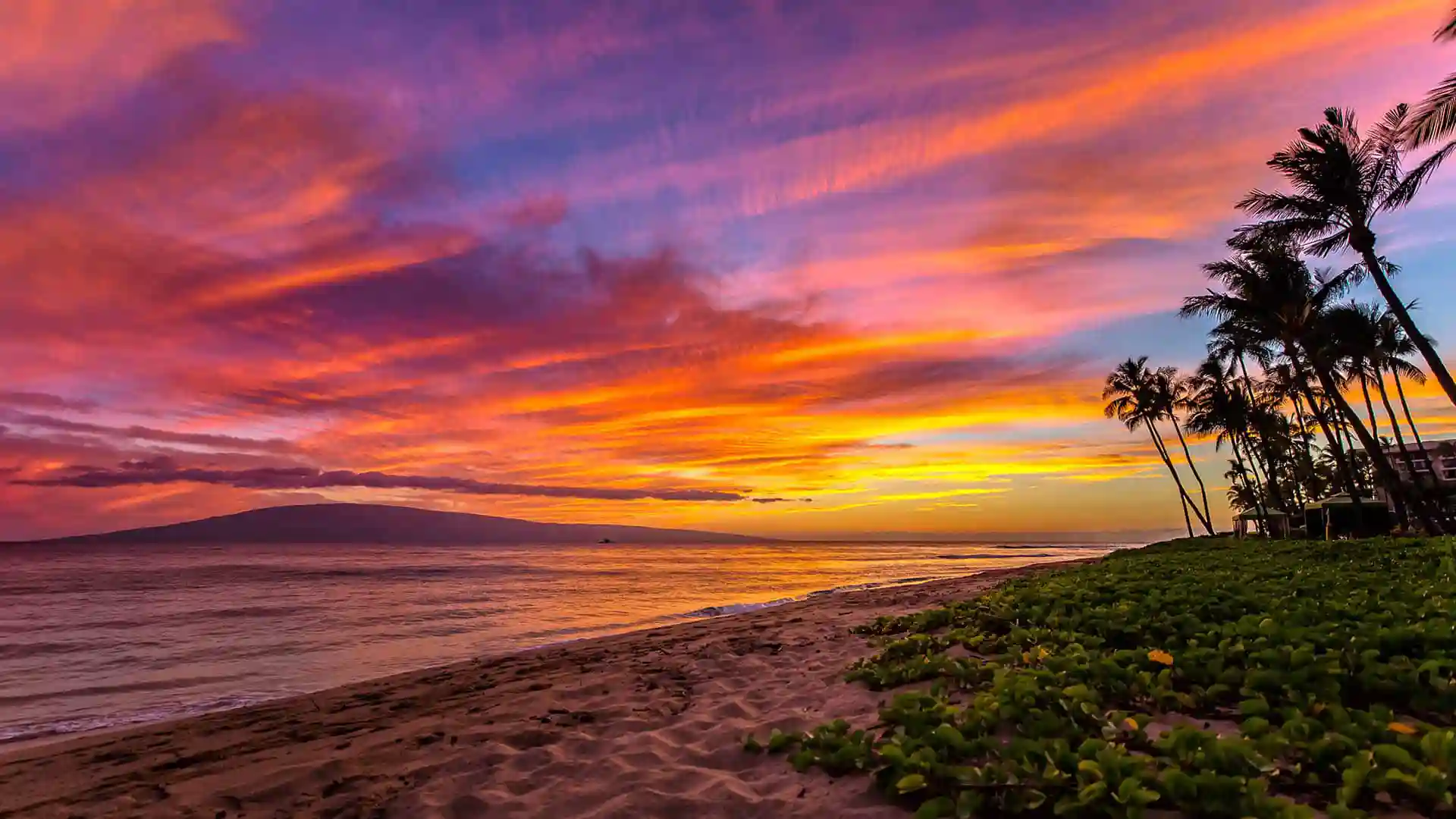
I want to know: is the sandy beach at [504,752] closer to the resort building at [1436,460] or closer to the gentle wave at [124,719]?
the gentle wave at [124,719]

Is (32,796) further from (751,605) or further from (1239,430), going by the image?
(1239,430)

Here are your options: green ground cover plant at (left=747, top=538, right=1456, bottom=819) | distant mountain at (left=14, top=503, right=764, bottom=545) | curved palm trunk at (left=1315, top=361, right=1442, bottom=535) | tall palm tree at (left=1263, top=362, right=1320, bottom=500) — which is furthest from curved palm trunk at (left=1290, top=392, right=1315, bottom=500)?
distant mountain at (left=14, top=503, right=764, bottom=545)

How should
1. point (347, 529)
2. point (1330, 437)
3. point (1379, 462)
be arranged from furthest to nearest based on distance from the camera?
point (347, 529) → point (1330, 437) → point (1379, 462)

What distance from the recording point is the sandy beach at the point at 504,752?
4133mm

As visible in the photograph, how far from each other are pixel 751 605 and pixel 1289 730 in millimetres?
16092

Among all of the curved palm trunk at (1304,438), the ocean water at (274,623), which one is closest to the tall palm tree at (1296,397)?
the curved palm trunk at (1304,438)

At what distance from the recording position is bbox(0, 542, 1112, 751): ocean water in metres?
10.0

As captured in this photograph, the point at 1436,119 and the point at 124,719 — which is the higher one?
the point at 1436,119

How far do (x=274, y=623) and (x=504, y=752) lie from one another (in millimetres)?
15762

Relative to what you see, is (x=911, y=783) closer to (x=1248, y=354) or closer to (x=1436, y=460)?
(x=1248, y=354)

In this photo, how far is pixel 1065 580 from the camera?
11273mm

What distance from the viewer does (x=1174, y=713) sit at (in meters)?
4.39

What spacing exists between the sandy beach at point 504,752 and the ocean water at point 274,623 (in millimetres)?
2260

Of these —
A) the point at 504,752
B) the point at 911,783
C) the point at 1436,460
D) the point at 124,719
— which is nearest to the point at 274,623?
the point at 124,719
